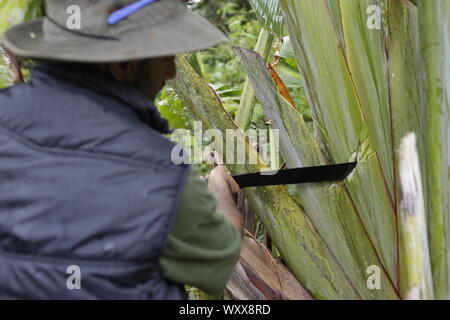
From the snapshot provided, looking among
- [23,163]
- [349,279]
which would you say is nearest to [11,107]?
[23,163]

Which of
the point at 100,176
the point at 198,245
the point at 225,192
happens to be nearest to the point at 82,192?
the point at 100,176

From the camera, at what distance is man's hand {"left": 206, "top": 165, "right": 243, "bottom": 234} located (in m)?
1.35

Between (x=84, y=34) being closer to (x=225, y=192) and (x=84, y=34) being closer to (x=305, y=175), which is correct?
(x=225, y=192)

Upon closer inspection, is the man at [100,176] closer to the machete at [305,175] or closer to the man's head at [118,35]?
the man's head at [118,35]

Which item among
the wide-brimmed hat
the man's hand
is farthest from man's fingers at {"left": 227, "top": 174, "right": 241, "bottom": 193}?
the wide-brimmed hat

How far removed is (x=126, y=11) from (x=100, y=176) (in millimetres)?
308

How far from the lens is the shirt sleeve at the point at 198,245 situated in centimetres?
111

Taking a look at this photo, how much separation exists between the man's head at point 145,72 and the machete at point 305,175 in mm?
468

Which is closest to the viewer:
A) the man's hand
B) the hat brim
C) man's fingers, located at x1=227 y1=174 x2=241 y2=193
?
the hat brim

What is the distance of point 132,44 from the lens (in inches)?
42.9

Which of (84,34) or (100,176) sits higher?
(84,34)

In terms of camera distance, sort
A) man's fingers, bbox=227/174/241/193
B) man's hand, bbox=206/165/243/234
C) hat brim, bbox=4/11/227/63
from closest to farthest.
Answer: hat brim, bbox=4/11/227/63 < man's hand, bbox=206/165/243/234 < man's fingers, bbox=227/174/241/193

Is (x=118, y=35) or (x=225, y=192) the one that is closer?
(x=118, y=35)

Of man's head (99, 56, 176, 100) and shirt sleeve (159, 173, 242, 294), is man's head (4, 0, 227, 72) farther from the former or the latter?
shirt sleeve (159, 173, 242, 294)
